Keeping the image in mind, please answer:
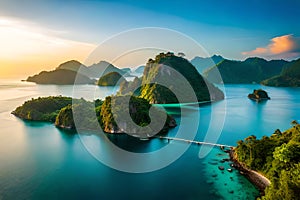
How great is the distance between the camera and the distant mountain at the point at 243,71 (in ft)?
319

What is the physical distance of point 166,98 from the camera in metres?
42.5

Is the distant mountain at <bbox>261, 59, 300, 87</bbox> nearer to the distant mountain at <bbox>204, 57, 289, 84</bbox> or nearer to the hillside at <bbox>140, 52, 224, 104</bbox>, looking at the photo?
the distant mountain at <bbox>204, 57, 289, 84</bbox>

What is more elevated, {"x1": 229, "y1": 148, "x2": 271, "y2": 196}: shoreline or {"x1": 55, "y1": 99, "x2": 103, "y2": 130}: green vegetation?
{"x1": 55, "y1": 99, "x2": 103, "y2": 130}: green vegetation

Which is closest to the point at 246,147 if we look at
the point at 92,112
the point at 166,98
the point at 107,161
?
the point at 107,161

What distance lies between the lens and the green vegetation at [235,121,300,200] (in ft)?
28.0

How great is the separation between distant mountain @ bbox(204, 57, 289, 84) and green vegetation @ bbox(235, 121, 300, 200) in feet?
270

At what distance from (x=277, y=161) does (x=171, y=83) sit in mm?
35618

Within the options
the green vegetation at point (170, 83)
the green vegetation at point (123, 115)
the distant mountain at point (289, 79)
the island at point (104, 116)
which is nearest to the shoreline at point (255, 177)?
the island at point (104, 116)

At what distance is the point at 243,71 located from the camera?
102375 mm

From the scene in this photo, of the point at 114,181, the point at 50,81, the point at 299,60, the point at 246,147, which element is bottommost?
the point at 114,181

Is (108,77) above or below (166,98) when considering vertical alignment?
above

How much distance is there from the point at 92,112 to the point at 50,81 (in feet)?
226

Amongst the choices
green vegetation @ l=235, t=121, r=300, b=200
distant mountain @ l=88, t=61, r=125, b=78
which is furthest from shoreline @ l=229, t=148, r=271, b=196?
distant mountain @ l=88, t=61, r=125, b=78

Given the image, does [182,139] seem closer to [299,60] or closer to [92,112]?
[92,112]
